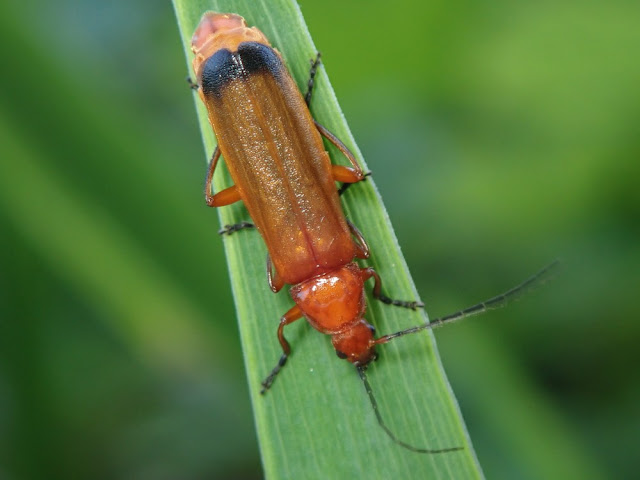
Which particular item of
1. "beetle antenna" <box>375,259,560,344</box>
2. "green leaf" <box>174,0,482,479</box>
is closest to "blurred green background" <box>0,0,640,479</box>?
"beetle antenna" <box>375,259,560,344</box>

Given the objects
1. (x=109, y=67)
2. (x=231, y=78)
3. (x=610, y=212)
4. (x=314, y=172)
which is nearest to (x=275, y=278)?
(x=314, y=172)

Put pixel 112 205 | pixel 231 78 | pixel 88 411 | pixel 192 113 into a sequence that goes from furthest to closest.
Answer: pixel 192 113
pixel 88 411
pixel 112 205
pixel 231 78

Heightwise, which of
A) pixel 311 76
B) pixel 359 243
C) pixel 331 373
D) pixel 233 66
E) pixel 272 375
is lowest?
pixel 331 373

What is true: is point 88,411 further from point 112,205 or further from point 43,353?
point 112,205

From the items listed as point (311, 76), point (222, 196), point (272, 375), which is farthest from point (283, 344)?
point (311, 76)

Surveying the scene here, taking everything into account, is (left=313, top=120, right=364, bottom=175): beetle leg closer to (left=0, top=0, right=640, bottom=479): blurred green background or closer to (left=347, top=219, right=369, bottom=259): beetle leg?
(left=347, top=219, right=369, bottom=259): beetle leg

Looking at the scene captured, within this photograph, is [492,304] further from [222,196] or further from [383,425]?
[222,196]

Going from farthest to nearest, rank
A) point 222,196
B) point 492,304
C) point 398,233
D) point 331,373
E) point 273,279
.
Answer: point 398,233 → point 492,304 → point 222,196 → point 273,279 → point 331,373
